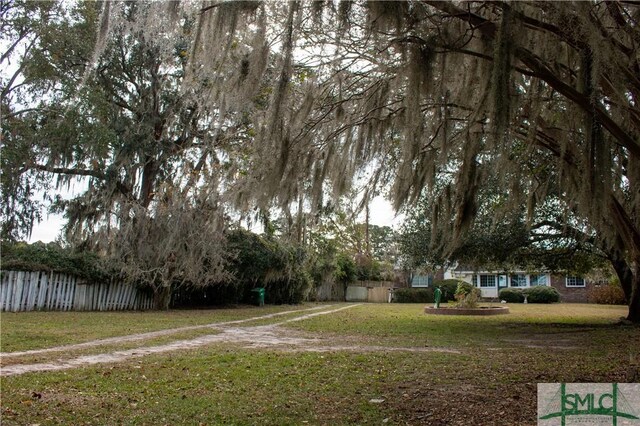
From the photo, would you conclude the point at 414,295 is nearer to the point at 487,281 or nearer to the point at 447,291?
the point at 447,291

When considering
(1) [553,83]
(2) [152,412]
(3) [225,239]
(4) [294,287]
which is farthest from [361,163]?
(4) [294,287]

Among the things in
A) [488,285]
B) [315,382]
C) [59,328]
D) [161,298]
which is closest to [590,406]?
[315,382]

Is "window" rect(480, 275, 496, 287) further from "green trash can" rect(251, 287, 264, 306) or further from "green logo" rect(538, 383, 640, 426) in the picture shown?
"green logo" rect(538, 383, 640, 426)

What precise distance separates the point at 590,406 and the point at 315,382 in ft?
8.78

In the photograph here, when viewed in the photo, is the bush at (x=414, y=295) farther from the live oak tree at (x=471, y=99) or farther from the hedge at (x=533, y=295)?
the live oak tree at (x=471, y=99)

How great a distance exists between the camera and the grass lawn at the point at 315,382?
411cm

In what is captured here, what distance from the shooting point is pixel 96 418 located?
12.8ft

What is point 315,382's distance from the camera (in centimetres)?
548

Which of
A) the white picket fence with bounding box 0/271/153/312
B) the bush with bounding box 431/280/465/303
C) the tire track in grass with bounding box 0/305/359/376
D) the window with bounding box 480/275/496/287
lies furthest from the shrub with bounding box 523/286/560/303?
the tire track in grass with bounding box 0/305/359/376

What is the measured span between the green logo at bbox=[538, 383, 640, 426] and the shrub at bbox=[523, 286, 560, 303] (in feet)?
102

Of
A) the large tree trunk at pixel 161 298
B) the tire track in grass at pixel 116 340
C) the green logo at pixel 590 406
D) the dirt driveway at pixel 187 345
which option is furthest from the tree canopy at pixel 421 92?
the large tree trunk at pixel 161 298

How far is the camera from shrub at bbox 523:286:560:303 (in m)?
33.0

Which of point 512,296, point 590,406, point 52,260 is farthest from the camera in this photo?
point 512,296

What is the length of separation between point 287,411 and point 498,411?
5.80 ft
